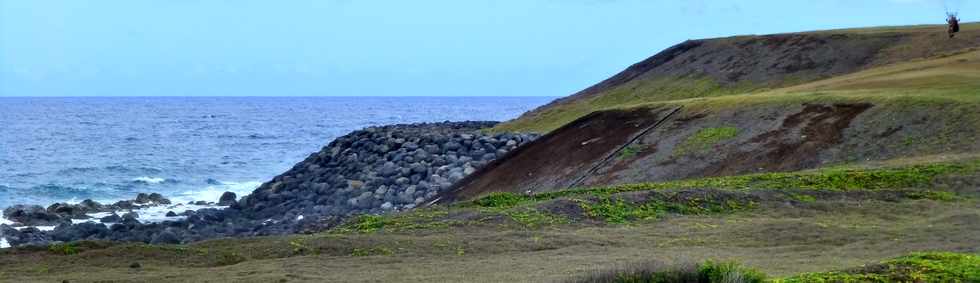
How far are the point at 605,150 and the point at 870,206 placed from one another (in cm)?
1243

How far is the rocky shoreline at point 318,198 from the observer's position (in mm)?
32812

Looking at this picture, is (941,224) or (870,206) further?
(870,206)

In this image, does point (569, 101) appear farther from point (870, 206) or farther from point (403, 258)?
point (403, 258)

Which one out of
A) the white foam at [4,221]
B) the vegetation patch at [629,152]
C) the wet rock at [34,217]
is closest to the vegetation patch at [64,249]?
the vegetation patch at [629,152]

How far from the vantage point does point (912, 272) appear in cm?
1120

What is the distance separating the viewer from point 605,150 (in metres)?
31.6

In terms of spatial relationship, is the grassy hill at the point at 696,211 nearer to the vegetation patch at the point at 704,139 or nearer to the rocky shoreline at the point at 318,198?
the vegetation patch at the point at 704,139

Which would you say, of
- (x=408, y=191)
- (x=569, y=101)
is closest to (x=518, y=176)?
(x=408, y=191)

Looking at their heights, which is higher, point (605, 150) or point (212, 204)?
point (605, 150)

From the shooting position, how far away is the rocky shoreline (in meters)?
32.8

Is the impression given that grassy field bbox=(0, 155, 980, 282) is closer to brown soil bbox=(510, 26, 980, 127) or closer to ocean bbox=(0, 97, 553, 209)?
brown soil bbox=(510, 26, 980, 127)

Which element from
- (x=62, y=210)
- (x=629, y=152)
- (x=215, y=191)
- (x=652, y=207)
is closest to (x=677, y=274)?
(x=652, y=207)

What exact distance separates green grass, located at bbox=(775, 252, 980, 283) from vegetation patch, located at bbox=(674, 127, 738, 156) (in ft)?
57.7

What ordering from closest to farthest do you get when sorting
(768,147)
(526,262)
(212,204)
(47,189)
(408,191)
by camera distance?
(526,262) → (768,147) → (408,191) → (212,204) → (47,189)
